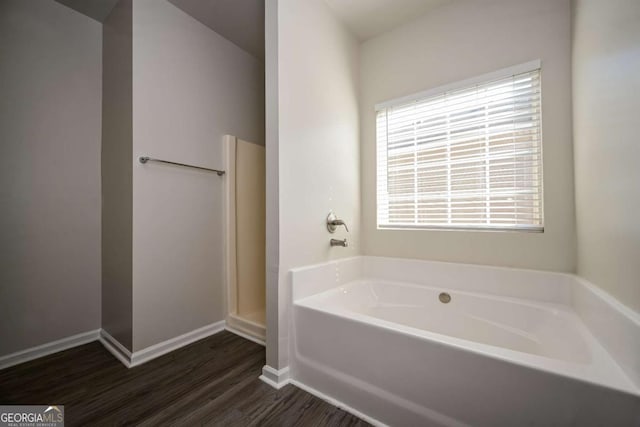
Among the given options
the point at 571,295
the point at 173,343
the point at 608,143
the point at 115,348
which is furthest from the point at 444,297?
the point at 115,348

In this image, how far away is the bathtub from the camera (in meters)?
0.85

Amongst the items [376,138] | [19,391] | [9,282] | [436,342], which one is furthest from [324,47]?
[19,391]

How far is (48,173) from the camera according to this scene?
6.19 ft

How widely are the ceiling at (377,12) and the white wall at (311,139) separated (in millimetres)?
79

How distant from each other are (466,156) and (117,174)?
2454 mm

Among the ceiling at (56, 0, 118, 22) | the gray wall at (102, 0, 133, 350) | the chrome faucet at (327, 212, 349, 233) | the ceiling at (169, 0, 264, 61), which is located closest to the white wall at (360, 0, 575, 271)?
the chrome faucet at (327, 212, 349, 233)

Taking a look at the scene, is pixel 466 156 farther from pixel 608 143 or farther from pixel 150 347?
pixel 150 347

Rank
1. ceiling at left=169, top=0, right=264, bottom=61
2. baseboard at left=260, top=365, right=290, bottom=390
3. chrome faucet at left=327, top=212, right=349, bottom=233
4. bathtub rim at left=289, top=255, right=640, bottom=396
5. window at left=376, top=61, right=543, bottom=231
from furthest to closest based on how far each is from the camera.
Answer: ceiling at left=169, top=0, right=264, bottom=61 < chrome faucet at left=327, top=212, right=349, bottom=233 < window at left=376, top=61, right=543, bottom=231 < baseboard at left=260, top=365, right=290, bottom=390 < bathtub rim at left=289, top=255, right=640, bottom=396

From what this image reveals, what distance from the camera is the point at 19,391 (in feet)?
4.75

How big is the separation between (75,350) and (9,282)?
62 cm

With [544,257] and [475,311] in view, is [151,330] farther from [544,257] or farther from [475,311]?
[544,257]

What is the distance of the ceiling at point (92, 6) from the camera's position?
76.0 inches

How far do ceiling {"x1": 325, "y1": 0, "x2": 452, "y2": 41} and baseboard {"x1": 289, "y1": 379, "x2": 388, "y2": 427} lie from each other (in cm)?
252

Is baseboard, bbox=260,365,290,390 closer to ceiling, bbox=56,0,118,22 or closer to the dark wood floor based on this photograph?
the dark wood floor
